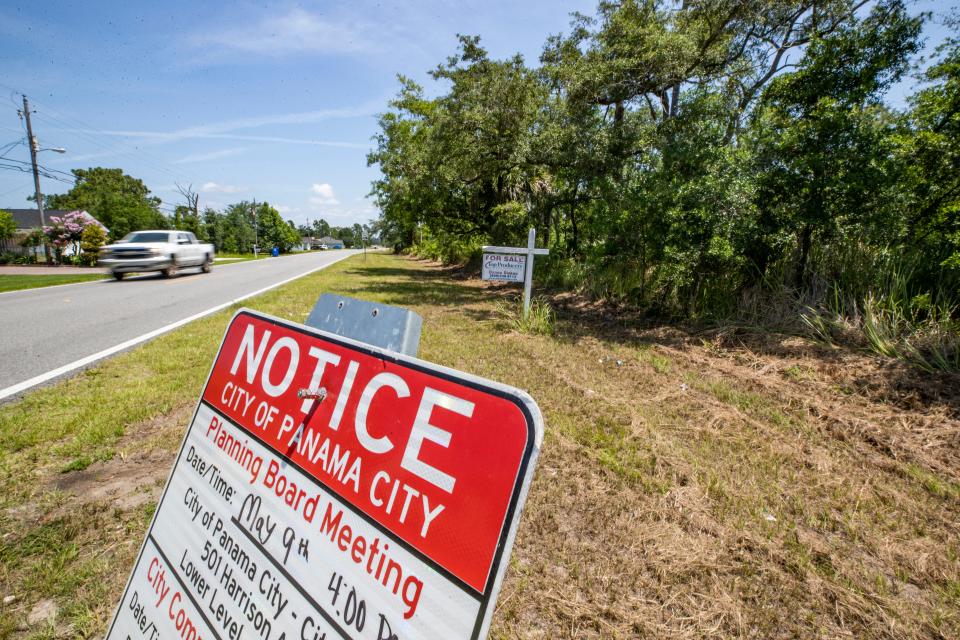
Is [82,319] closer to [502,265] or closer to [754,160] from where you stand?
[502,265]

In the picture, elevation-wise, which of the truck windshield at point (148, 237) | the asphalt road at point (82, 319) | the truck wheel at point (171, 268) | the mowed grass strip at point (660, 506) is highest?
the truck windshield at point (148, 237)

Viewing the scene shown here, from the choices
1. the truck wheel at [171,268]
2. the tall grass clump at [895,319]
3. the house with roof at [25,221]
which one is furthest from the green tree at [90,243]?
the tall grass clump at [895,319]

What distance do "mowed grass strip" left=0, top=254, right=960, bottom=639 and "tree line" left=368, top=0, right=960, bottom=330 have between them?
2166 mm

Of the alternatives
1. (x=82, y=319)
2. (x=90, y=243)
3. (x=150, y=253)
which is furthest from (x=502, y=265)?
(x=90, y=243)

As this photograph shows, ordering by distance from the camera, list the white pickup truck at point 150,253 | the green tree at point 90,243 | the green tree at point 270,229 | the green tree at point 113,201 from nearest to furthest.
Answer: the white pickup truck at point 150,253
the green tree at point 90,243
the green tree at point 113,201
the green tree at point 270,229

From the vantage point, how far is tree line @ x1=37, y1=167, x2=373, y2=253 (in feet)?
131

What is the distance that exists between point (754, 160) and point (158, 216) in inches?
2242

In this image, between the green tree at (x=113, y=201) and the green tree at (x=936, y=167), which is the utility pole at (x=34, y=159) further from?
the green tree at (x=936, y=167)

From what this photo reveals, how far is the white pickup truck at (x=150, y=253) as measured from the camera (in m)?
13.7

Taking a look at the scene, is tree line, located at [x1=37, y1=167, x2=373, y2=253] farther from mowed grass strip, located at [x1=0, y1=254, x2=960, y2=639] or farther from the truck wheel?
mowed grass strip, located at [x1=0, y1=254, x2=960, y2=639]

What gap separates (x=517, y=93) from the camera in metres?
12.1

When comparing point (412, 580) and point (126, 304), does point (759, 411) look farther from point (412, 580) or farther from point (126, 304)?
point (126, 304)

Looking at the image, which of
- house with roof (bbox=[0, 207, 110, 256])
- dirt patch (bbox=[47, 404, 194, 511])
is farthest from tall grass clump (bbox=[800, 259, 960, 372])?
house with roof (bbox=[0, 207, 110, 256])

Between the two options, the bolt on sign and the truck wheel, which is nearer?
the bolt on sign
